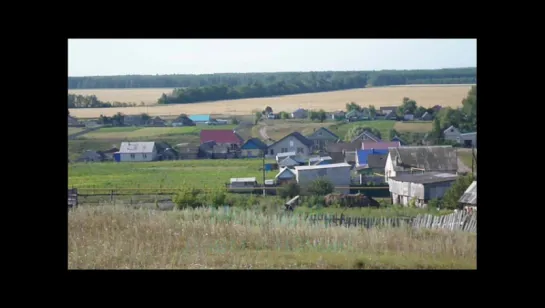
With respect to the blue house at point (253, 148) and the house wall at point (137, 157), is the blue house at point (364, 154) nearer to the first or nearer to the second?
the blue house at point (253, 148)

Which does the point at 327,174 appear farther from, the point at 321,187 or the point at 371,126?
the point at 371,126

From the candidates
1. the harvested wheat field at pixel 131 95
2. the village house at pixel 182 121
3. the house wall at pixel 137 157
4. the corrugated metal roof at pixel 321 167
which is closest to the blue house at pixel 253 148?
the corrugated metal roof at pixel 321 167

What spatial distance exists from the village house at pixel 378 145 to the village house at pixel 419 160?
18cm

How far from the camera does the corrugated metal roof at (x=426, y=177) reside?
22.5 ft

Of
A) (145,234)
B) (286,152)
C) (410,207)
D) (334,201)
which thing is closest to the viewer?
(145,234)

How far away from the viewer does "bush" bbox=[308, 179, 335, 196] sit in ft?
23.9

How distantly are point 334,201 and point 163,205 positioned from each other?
192cm

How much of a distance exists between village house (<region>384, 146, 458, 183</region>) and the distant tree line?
31.6 inches

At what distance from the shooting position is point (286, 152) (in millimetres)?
7711

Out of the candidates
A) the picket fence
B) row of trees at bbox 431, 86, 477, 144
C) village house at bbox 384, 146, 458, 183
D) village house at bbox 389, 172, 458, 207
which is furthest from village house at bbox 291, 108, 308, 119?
the picket fence

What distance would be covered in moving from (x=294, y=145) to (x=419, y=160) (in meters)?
1.54

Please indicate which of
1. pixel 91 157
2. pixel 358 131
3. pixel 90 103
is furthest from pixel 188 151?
pixel 358 131
